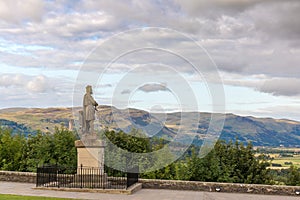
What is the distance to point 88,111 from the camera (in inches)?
755

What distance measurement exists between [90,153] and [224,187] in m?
6.38

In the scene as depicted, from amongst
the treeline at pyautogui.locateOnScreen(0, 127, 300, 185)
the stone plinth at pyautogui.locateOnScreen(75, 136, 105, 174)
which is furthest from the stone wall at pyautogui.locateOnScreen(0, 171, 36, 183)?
the treeline at pyautogui.locateOnScreen(0, 127, 300, 185)

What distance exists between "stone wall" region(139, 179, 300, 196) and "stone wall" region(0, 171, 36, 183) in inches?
215

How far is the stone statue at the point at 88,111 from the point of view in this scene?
19125mm

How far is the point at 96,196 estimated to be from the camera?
15.7m

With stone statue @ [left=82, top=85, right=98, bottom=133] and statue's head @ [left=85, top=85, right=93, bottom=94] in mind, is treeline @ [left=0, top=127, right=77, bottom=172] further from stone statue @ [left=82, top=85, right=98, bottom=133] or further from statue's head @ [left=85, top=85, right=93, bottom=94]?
statue's head @ [left=85, top=85, right=93, bottom=94]

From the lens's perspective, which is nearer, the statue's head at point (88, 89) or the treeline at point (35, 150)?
the statue's head at point (88, 89)

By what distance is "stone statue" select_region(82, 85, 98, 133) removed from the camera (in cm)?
1912

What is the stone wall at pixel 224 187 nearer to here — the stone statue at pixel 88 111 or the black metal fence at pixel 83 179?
the black metal fence at pixel 83 179

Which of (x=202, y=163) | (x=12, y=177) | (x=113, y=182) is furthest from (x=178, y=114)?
(x=12, y=177)

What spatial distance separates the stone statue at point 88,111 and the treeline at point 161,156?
17.3ft

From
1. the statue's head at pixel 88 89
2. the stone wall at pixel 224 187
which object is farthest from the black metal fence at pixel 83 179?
the statue's head at pixel 88 89

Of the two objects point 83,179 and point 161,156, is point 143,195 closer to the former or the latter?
point 83,179

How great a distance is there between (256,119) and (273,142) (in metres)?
10.9
